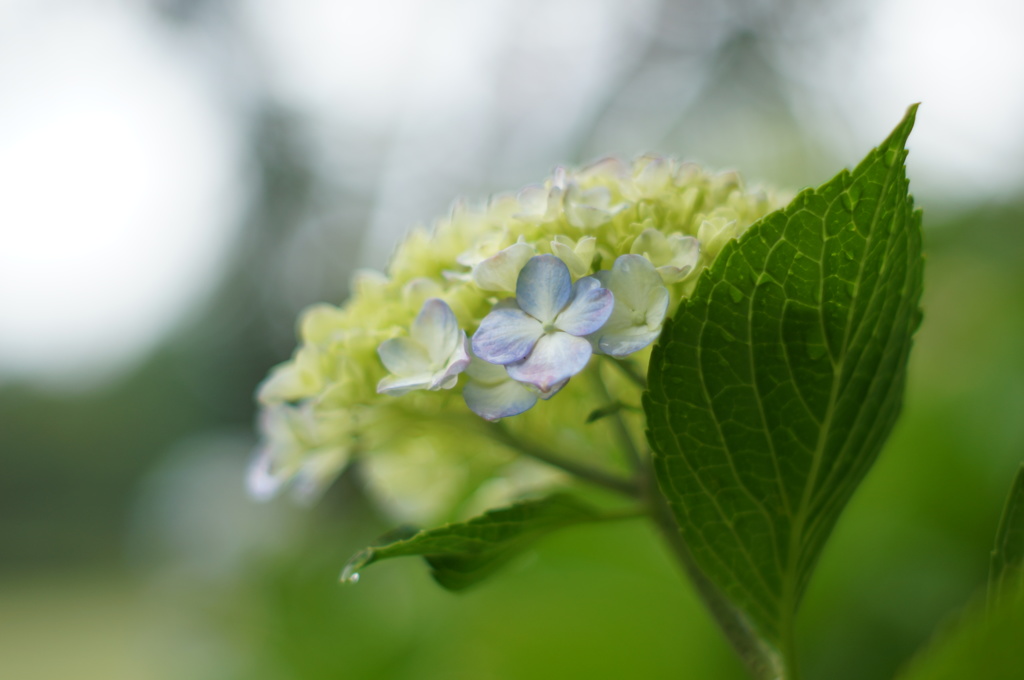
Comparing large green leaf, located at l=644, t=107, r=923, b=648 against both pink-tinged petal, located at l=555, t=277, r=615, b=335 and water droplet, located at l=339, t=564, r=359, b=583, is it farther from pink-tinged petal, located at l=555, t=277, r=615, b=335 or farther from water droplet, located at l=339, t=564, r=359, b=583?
water droplet, located at l=339, t=564, r=359, b=583

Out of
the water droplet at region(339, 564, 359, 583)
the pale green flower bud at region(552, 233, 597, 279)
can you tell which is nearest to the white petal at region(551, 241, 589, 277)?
the pale green flower bud at region(552, 233, 597, 279)

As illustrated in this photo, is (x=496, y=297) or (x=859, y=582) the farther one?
(x=859, y=582)

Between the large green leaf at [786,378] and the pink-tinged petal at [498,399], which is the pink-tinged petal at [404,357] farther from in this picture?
the large green leaf at [786,378]

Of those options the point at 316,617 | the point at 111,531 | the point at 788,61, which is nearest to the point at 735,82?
the point at 788,61

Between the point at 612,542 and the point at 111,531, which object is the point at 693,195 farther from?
the point at 111,531

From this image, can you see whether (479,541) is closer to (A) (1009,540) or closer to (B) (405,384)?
(B) (405,384)

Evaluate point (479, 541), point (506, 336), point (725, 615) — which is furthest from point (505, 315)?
point (725, 615)
